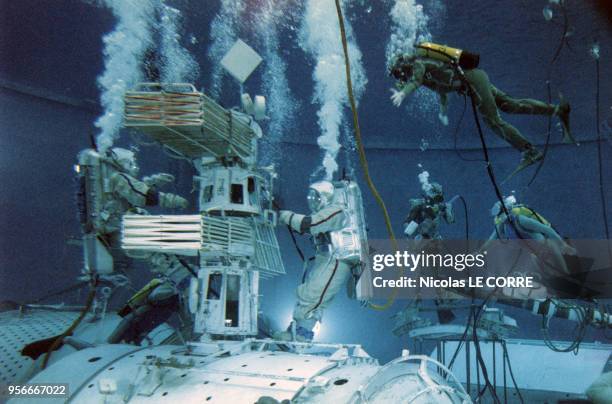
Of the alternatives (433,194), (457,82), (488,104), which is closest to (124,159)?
(457,82)

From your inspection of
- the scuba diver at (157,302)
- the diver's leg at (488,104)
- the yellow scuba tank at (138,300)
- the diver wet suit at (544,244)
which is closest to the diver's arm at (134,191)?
the scuba diver at (157,302)

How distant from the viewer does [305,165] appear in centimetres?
1080

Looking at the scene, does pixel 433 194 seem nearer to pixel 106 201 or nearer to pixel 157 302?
pixel 157 302

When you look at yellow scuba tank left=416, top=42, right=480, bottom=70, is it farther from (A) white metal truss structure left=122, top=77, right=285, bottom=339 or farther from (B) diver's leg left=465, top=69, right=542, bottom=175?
(A) white metal truss structure left=122, top=77, right=285, bottom=339

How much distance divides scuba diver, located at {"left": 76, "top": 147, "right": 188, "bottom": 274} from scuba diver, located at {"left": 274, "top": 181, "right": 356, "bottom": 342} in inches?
45.0

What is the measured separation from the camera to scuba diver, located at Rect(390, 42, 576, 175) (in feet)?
14.6

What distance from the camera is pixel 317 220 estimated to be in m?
4.21

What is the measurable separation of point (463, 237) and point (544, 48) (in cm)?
435

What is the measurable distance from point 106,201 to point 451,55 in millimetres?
3566

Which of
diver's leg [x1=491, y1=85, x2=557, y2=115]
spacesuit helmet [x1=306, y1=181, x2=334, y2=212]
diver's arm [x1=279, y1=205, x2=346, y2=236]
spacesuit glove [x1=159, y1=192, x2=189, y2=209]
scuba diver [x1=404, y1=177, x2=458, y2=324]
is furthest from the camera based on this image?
scuba diver [x1=404, y1=177, x2=458, y2=324]

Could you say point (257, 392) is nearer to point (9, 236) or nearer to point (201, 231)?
point (201, 231)

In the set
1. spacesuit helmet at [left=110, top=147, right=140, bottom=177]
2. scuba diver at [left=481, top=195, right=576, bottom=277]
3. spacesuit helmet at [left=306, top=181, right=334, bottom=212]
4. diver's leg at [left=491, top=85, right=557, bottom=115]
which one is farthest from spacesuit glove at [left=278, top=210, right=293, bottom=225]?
diver's leg at [left=491, top=85, right=557, bottom=115]

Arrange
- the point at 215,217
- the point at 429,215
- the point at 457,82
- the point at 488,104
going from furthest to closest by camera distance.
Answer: the point at 429,215, the point at 488,104, the point at 457,82, the point at 215,217

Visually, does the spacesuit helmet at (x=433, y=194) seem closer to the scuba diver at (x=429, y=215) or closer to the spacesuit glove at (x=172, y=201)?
the scuba diver at (x=429, y=215)
